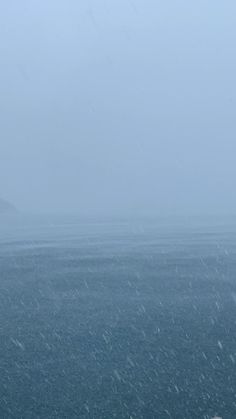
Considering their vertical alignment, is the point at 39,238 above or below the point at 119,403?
above

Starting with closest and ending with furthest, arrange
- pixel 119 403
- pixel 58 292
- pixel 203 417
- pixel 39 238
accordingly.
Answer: pixel 203 417
pixel 119 403
pixel 58 292
pixel 39 238

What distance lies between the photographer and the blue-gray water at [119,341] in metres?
10.9

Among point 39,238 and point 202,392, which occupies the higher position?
point 39,238

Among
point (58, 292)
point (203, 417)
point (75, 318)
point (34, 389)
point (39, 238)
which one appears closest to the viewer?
point (203, 417)

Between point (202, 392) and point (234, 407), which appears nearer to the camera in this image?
point (234, 407)

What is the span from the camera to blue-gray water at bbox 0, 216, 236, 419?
10.9 metres

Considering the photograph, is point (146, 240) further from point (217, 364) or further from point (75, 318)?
point (217, 364)

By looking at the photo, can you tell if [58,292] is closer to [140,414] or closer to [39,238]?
[140,414]

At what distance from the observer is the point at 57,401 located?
11.0 m

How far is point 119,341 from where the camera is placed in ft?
50.1

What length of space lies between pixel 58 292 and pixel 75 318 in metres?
5.58

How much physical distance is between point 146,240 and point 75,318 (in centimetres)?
3327

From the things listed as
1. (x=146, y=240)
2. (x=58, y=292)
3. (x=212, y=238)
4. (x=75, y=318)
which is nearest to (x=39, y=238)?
(x=146, y=240)

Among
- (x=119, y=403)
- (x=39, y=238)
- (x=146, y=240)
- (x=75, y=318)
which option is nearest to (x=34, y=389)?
(x=119, y=403)
